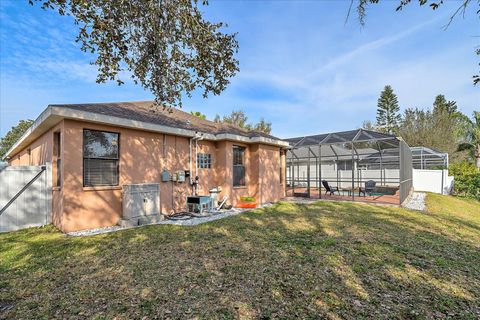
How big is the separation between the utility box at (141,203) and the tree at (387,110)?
3937cm

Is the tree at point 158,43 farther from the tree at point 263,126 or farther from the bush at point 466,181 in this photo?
the tree at point 263,126

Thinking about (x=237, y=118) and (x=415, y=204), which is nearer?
(x=415, y=204)

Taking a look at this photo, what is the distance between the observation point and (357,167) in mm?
19016

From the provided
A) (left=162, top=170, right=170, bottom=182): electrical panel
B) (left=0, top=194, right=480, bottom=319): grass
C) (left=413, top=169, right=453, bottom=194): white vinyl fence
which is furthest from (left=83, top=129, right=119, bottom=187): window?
(left=413, top=169, right=453, bottom=194): white vinyl fence

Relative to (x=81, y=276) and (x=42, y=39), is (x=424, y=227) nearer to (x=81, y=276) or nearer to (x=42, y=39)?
(x=81, y=276)

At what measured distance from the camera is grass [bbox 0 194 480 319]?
2.80m

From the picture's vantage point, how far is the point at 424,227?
263 inches

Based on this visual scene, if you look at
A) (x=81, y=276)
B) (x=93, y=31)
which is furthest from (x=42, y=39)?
(x=81, y=276)

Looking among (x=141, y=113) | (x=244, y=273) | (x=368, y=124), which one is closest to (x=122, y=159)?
(x=141, y=113)

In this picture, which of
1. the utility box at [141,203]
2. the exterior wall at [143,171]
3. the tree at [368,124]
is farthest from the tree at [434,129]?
the utility box at [141,203]

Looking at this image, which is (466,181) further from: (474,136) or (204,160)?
(204,160)

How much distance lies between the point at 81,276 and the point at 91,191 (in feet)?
11.7

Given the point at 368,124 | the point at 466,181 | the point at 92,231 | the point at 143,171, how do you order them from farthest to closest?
the point at 368,124, the point at 466,181, the point at 143,171, the point at 92,231

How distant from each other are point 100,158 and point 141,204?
178 cm
